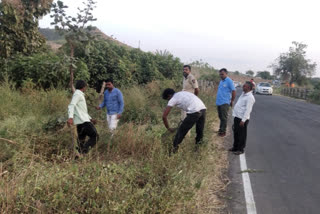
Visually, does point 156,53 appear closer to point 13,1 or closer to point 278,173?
point 13,1

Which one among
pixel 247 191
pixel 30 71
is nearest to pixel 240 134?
pixel 247 191

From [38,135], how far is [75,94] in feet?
3.82

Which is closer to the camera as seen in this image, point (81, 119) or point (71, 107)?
point (71, 107)

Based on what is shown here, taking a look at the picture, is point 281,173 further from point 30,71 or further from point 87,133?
point 30,71

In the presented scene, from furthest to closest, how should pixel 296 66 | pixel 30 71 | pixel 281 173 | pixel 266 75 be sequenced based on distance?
1. pixel 266 75
2. pixel 296 66
3. pixel 30 71
4. pixel 281 173

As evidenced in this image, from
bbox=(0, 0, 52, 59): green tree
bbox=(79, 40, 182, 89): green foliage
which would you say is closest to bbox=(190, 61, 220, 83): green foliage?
bbox=(79, 40, 182, 89): green foliage

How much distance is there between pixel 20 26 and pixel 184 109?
831cm

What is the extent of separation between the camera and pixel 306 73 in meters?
49.3

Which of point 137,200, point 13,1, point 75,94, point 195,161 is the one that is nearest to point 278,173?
point 195,161

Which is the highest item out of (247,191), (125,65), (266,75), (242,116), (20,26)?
(266,75)

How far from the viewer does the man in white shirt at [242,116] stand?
6.23m

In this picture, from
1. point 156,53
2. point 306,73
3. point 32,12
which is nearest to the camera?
point 32,12

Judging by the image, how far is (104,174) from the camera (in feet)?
12.4

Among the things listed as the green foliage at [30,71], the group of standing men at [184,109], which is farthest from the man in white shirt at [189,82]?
the green foliage at [30,71]
